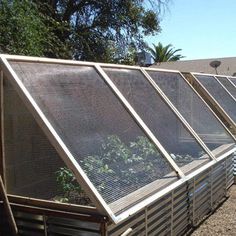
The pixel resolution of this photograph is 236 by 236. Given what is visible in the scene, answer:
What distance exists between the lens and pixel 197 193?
215 inches

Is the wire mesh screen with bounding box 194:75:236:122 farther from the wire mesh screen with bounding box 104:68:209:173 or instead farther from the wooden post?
the wooden post

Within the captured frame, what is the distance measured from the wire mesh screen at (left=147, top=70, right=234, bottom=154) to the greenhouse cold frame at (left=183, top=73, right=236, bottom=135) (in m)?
0.95

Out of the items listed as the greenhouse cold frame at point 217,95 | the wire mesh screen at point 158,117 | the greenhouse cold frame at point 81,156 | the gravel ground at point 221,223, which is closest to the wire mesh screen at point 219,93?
the greenhouse cold frame at point 217,95

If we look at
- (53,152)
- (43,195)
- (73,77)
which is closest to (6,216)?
(43,195)

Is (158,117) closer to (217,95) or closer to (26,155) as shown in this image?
(26,155)

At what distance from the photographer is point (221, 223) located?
5574 millimetres

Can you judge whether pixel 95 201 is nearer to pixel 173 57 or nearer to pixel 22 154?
pixel 22 154

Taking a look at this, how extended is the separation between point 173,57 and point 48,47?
36.7 meters

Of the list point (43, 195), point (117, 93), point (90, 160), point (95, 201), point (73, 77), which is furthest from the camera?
point (117, 93)

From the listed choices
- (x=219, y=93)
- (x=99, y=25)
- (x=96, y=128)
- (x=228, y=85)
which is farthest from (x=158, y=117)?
(x=99, y=25)

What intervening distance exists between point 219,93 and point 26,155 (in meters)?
5.31

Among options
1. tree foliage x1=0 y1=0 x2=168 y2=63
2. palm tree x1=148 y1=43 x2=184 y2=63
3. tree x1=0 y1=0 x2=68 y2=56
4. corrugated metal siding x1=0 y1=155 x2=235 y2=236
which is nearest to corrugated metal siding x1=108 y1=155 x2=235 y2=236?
corrugated metal siding x1=0 y1=155 x2=235 y2=236

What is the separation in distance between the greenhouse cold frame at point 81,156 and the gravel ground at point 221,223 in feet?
1.85

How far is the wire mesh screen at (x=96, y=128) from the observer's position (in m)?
3.39
